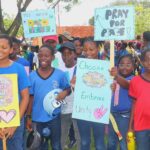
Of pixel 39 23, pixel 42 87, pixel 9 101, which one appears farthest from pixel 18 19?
pixel 9 101

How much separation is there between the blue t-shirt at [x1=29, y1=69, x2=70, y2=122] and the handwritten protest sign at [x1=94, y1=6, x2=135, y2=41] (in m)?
0.63

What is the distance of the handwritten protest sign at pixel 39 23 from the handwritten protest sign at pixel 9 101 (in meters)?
2.07

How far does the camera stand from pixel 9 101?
397cm

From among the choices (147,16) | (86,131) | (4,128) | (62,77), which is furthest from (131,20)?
(147,16)

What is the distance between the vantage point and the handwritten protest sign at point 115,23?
447 cm

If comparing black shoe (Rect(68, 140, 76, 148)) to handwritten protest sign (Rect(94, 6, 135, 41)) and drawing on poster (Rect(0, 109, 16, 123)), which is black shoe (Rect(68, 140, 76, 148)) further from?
drawing on poster (Rect(0, 109, 16, 123))

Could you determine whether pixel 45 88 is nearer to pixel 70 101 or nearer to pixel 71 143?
pixel 70 101

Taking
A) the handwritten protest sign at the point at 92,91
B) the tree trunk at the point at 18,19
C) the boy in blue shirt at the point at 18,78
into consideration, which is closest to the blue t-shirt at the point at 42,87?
the handwritten protest sign at the point at 92,91

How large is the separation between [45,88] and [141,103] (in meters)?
1.18

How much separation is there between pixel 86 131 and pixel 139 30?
45.2 meters

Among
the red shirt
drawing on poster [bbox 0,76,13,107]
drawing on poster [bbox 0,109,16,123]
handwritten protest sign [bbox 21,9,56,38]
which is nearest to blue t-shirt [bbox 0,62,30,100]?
drawing on poster [bbox 0,76,13,107]

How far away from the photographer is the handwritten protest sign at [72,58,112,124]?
176 inches

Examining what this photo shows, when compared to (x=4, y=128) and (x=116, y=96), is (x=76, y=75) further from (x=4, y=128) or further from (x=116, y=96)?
(x=4, y=128)

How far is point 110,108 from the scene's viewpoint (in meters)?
4.68
